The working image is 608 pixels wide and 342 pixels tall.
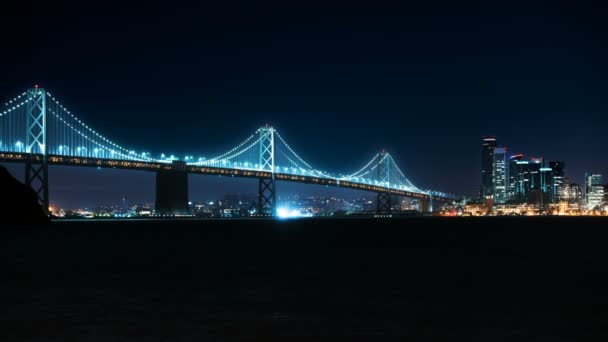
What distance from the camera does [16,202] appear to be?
44.4m

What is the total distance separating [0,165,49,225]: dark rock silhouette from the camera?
139ft

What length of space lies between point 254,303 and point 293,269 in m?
6.72

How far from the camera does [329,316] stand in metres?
10.9

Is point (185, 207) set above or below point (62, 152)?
below

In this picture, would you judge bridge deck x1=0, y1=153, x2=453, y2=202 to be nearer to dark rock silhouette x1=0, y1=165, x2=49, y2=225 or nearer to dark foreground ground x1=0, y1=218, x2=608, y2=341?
dark rock silhouette x1=0, y1=165, x2=49, y2=225

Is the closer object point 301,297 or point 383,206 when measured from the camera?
point 301,297

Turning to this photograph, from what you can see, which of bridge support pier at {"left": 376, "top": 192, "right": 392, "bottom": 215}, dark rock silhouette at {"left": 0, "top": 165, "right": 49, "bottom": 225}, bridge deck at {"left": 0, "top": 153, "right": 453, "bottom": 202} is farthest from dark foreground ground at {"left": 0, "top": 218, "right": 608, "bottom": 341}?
bridge support pier at {"left": 376, "top": 192, "right": 392, "bottom": 215}

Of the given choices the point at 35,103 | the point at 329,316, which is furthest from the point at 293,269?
the point at 35,103

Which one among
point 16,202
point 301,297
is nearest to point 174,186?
point 16,202

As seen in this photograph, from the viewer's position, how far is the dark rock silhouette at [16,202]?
42.4 m

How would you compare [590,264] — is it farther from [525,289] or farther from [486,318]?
[486,318]

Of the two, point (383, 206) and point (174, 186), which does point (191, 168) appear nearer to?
point (174, 186)

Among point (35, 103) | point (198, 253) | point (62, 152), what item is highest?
point (35, 103)

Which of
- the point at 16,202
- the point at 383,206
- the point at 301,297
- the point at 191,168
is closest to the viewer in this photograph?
the point at 301,297
